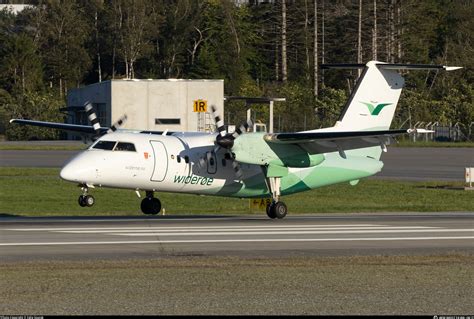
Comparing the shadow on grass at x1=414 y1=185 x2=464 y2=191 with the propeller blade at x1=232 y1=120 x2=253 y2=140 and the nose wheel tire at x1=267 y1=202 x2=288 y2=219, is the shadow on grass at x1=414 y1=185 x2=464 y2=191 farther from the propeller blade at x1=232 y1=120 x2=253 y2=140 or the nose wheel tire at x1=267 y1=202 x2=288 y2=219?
the propeller blade at x1=232 y1=120 x2=253 y2=140

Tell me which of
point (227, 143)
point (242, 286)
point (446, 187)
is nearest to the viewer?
point (242, 286)

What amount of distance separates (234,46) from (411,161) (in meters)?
36.6

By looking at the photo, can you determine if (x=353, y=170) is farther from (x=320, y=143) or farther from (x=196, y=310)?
(x=196, y=310)

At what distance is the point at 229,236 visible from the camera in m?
25.2

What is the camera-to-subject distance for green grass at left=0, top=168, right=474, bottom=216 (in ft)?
123

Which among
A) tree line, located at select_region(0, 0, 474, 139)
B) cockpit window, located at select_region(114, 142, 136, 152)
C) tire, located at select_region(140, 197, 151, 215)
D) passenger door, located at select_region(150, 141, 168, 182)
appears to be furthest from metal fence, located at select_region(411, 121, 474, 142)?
cockpit window, located at select_region(114, 142, 136, 152)

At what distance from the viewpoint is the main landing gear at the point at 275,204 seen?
104ft

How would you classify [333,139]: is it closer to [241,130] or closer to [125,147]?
[241,130]

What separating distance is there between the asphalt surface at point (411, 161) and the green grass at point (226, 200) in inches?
Result: 187

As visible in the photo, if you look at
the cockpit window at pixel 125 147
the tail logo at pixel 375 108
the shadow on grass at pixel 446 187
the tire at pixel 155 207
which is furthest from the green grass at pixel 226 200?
the cockpit window at pixel 125 147

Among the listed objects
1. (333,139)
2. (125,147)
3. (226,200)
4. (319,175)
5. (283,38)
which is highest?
(283,38)

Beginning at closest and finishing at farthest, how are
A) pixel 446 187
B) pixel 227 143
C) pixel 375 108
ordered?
1. pixel 227 143
2. pixel 375 108
3. pixel 446 187

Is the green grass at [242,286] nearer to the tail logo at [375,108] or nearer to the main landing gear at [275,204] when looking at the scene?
the main landing gear at [275,204]

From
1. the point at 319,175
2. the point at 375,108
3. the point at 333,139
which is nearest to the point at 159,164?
the point at 333,139
